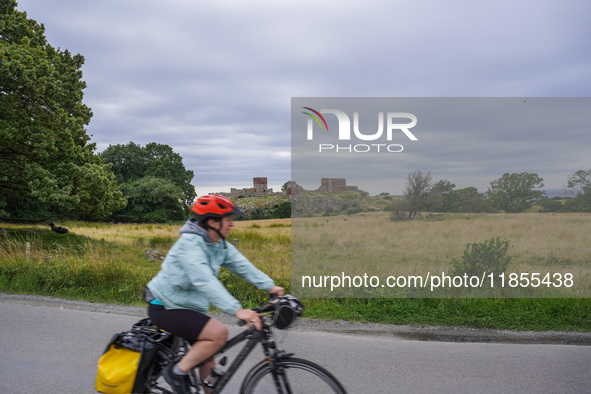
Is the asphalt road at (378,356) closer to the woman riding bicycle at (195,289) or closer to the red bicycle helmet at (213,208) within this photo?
the woman riding bicycle at (195,289)

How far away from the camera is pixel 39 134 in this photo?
19.8 meters

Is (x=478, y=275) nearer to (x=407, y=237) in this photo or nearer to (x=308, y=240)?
(x=407, y=237)

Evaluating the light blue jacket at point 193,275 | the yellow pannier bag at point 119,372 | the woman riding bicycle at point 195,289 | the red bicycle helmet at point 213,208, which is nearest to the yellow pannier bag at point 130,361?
the yellow pannier bag at point 119,372

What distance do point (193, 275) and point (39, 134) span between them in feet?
65.4

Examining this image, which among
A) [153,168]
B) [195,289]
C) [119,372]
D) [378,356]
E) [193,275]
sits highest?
[153,168]

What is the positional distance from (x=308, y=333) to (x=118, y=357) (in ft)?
12.0

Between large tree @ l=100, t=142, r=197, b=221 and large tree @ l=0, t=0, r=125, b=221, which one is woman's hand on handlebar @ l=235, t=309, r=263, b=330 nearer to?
large tree @ l=0, t=0, r=125, b=221

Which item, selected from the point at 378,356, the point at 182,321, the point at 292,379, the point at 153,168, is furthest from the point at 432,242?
the point at 153,168

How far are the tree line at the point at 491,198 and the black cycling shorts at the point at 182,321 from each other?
7856 mm

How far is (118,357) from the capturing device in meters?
3.39

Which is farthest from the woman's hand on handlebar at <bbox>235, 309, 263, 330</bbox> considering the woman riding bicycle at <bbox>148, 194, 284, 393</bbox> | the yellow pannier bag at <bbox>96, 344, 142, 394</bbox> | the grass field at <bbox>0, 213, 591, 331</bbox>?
the grass field at <bbox>0, 213, 591, 331</bbox>

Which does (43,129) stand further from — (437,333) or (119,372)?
(119,372)

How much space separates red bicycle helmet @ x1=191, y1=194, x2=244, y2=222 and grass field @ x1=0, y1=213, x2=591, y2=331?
4660mm

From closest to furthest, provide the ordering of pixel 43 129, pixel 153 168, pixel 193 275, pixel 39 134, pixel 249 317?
pixel 249 317 → pixel 193 275 → pixel 39 134 → pixel 43 129 → pixel 153 168
